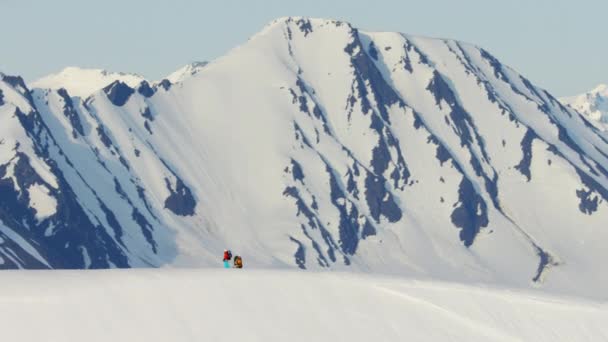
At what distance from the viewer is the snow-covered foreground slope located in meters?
67.1

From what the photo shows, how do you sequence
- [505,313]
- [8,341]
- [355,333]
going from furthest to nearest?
1. [505,313]
2. [355,333]
3. [8,341]

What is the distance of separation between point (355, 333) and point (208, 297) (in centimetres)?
686

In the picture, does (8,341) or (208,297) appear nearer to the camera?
(8,341)

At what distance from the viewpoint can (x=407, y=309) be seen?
2894 inches

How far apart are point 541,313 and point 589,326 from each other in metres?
2.28

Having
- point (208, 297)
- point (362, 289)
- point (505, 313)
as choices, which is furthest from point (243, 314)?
point (505, 313)

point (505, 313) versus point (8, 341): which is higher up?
point (505, 313)

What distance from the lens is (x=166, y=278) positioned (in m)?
73.4

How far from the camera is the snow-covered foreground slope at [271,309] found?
67062mm

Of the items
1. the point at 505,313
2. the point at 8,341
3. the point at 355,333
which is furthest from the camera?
the point at 505,313

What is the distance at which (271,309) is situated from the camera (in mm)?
71188

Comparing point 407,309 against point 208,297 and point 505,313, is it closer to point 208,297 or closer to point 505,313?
point 505,313

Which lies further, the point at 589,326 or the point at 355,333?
the point at 589,326

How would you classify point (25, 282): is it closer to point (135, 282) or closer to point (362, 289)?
point (135, 282)
